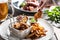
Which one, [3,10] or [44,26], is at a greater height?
[3,10]

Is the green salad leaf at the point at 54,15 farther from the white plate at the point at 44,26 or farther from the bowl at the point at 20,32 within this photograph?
the bowl at the point at 20,32

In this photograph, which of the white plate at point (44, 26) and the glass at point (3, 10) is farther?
the glass at point (3, 10)

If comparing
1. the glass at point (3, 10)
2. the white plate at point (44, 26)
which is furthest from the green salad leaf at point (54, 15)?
the glass at point (3, 10)

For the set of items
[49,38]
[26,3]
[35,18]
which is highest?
[26,3]

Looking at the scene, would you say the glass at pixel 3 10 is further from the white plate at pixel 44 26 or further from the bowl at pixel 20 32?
the bowl at pixel 20 32

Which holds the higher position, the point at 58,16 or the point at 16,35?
the point at 58,16

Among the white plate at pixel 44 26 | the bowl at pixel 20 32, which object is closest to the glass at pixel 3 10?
the white plate at pixel 44 26

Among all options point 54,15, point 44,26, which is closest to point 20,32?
point 44,26

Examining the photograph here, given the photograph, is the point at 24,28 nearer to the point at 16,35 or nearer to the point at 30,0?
the point at 16,35

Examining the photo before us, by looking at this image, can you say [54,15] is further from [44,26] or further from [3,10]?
[3,10]

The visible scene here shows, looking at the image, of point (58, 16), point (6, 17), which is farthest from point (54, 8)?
point (6, 17)

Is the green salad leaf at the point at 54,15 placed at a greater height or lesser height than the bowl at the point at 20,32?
greater
